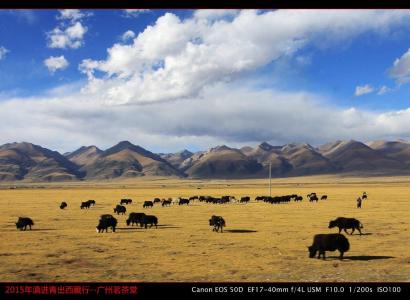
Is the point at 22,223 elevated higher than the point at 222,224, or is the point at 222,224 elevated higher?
the point at 222,224

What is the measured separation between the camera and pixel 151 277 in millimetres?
14664

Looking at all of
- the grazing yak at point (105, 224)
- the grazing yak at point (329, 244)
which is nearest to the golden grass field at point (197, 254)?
the grazing yak at point (329, 244)

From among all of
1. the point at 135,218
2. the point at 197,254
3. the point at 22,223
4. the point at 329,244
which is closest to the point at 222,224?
the point at 135,218

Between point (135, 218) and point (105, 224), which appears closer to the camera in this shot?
point (105, 224)

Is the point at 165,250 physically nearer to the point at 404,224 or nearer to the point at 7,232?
the point at 7,232

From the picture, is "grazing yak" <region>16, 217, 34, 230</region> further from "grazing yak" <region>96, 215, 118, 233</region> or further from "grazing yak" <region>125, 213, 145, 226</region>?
"grazing yak" <region>125, 213, 145, 226</region>

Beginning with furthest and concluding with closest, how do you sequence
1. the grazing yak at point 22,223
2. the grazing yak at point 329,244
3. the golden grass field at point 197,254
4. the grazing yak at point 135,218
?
the grazing yak at point 135,218
the grazing yak at point 22,223
the grazing yak at point 329,244
the golden grass field at point 197,254

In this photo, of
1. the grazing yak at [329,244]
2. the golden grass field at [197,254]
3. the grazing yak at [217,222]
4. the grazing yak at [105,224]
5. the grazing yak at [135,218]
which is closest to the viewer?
the golden grass field at [197,254]

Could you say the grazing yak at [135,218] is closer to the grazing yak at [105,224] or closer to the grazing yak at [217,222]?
the grazing yak at [105,224]

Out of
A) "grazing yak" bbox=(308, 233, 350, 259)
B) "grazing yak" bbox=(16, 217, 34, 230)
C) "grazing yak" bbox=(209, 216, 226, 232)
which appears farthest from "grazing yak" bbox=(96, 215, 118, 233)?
"grazing yak" bbox=(308, 233, 350, 259)

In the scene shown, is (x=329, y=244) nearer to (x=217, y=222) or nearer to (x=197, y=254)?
(x=197, y=254)

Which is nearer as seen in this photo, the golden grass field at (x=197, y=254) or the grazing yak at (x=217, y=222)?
the golden grass field at (x=197, y=254)
